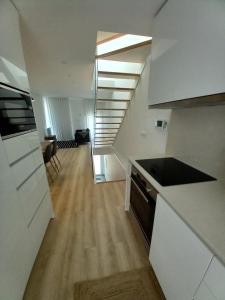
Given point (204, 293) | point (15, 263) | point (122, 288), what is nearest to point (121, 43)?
point (204, 293)

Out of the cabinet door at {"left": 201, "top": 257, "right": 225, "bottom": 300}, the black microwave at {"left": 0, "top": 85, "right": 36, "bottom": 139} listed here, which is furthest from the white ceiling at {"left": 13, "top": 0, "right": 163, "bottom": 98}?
the cabinet door at {"left": 201, "top": 257, "right": 225, "bottom": 300}

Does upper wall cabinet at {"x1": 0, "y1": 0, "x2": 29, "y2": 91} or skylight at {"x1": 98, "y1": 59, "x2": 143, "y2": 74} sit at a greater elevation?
skylight at {"x1": 98, "y1": 59, "x2": 143, "y2": 74}

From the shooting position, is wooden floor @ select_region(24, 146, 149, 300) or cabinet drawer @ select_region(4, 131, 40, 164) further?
wooden floor @ select_region(24, 146, 149, 300)

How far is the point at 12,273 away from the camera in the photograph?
35.7 inches

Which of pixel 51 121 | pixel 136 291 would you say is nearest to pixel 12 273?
pixel 136 291

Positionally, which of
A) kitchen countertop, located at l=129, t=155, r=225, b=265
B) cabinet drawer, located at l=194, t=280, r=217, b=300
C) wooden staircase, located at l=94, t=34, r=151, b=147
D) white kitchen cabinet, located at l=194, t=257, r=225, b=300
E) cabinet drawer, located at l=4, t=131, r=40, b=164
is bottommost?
cabinet drawer, located at l=194, t=280, r=217, b=300

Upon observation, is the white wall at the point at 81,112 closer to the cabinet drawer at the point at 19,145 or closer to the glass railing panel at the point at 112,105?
the glass railing panel at the point at 112,105

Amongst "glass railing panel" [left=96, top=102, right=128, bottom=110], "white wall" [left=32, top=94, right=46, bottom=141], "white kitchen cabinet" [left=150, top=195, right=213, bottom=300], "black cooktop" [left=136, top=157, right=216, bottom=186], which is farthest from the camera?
"white wall" [left=32, top=94, right=46, bottom=141]

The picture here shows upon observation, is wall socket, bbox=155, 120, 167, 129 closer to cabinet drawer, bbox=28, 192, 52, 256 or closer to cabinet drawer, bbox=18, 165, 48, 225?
cabinet drawer, bbox=18, 165, 48, 225

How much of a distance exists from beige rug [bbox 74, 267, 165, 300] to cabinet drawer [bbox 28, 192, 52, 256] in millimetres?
570

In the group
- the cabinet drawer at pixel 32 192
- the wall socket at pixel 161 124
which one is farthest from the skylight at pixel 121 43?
the cabinet drawer at pixel 32 192

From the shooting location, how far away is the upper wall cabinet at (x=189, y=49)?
2.10ft

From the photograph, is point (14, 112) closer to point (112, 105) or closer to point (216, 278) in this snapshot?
point (216, 278)

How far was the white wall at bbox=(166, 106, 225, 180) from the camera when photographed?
101 cm
